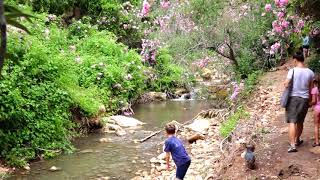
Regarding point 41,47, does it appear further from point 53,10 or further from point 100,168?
point 53,10

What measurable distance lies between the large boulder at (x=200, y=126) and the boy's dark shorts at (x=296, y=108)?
5856 millimetres

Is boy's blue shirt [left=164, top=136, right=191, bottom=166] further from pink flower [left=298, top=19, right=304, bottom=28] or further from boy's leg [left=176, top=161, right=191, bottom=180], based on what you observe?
pink flower [left=298, top=19, right=304, bottom=28]

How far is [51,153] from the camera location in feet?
34.9

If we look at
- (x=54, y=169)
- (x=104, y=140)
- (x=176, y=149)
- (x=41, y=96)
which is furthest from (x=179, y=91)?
(x=176, y=149)

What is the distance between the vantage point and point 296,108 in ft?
21.6

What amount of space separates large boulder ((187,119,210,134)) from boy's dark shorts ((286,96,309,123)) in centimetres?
586

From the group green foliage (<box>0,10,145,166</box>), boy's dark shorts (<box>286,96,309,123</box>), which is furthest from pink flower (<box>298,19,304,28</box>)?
green foliage (<box>0,10,145,166</box>)

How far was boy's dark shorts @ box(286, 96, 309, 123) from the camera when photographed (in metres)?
6.56

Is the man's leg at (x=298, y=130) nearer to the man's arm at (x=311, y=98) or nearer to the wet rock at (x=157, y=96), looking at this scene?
the man's arm at (x=311, y=98)

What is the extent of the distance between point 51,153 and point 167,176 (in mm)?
3101

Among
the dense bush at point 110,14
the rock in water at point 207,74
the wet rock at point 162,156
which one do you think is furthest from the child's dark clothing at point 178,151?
the rock in water at point 207,74

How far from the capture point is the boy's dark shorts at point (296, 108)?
6559 mm

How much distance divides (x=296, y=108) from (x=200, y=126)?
6634mm

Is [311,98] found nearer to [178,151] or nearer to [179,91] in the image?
[178,151]
